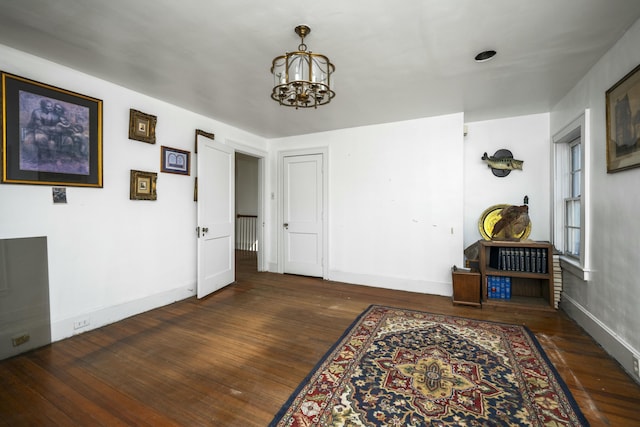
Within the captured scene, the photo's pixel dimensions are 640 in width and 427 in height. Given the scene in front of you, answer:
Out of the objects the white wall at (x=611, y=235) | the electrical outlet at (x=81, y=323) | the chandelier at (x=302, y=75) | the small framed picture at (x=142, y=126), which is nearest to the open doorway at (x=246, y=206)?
the small framed picture at (x=142, y=126)

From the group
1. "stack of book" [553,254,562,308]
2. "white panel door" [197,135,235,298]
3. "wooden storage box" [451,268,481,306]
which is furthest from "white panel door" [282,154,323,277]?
"stack of book" [553,254,562,308]

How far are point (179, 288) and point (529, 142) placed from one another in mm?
5375

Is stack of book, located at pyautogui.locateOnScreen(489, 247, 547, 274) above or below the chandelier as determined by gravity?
below

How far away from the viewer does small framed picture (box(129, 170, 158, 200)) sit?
3.21 m

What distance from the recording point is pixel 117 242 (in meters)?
3.09

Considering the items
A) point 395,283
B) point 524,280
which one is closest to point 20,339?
point 395,283

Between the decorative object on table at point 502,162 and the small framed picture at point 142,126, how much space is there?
458cm

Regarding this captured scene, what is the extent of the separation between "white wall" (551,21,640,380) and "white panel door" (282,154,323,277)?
3.47 m

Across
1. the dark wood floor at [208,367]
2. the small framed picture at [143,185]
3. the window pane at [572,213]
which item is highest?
the small framed picture at [143,185]

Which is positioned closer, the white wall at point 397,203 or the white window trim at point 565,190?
the white window trim at point 565,190

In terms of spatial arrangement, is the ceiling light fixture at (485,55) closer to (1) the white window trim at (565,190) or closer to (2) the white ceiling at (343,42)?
(2) the white ceiling at (343,42)

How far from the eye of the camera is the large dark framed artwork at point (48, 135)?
7.64ft

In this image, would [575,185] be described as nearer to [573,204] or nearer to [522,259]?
[573,204]

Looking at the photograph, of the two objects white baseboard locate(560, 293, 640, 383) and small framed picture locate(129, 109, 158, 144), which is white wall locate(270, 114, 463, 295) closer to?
white baseboard locate(560, 293, 640, 383)
